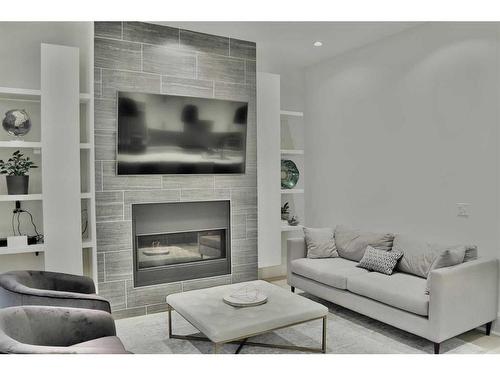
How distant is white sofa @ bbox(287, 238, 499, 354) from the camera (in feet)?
9.22

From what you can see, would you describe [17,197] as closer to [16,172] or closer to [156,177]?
[16,172]

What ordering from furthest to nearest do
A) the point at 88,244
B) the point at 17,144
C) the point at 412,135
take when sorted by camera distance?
1. the point at 412,135
2. the point at 88,244
3. the point at 17,144

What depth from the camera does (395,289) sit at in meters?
3.14

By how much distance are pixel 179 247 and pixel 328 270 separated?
1.49 m

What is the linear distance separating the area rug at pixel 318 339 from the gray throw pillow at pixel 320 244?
0.77 m

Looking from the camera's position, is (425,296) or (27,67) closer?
(425,296)

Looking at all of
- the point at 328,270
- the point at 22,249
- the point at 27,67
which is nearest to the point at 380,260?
the point at 328,270

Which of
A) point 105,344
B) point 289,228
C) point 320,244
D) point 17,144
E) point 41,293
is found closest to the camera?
point 105,344

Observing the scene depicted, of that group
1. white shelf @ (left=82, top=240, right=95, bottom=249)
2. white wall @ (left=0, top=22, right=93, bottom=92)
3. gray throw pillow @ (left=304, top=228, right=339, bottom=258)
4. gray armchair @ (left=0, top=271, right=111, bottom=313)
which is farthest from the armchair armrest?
gray throw pillow @ (left=304, top=228, right=339, bottom=258)

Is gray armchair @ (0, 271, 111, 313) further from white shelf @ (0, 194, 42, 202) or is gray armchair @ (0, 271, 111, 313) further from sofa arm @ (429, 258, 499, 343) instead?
sofa arm @ (429, 258, 499, 343)

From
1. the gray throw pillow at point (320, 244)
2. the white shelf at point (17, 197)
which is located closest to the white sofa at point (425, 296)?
the gray throw pillow at point (320, 244)

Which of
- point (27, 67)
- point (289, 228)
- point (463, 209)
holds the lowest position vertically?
point (289, 228)

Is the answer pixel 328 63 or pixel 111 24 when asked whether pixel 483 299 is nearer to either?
pixel 328 63

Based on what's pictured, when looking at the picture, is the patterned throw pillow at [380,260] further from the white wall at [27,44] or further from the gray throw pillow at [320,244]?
the white wall at [27,44]
